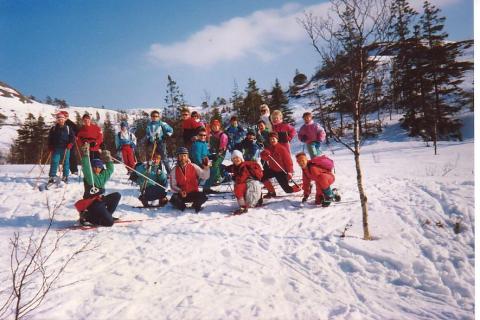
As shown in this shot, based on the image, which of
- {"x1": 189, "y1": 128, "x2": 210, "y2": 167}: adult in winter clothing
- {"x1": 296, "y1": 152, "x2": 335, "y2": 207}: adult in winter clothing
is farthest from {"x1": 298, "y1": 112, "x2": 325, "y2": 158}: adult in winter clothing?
{"x1": 189, "y1": 128, "x2": 210, "y2": 167}: adult in winter clothing

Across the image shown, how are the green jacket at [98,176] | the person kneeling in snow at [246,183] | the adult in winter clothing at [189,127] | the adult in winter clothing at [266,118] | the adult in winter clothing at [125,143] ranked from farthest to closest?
the adult in winter clothing at [125,143], the adult in winter clothing at [189,127], the adult in winter clothing at [266,118], the person kneeling in snow at [246,183], the green jacket at [98,176]

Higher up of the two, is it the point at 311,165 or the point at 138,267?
the point at 311,165

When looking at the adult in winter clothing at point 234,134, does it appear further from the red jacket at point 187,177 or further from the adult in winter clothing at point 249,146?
the red jacket at point 187,177

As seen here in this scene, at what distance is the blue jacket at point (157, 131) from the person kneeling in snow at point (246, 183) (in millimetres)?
2996

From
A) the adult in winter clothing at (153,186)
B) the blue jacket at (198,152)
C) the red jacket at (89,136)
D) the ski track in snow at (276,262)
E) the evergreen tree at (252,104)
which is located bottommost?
the ski track in snow at (276,262)

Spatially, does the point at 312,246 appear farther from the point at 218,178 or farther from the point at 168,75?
the point at 168,75

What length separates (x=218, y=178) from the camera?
795cm

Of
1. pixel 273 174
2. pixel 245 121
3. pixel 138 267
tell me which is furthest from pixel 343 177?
pixel 245 121

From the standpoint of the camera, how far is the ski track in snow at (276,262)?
9.63 ft

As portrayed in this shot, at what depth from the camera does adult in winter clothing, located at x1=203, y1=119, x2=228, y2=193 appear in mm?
7539

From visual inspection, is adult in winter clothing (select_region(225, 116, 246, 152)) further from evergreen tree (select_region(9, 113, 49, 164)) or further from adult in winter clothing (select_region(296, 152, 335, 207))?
evergreen tree (select_region(9, 113, 49, 164))

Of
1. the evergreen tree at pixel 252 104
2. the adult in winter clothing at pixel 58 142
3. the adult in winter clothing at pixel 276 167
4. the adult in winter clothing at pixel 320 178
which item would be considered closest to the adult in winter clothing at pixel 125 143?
the adult in winter clothing at pixel 58 142

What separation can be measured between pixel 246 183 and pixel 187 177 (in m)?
1.31

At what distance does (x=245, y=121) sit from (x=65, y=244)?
3401 centimetres
